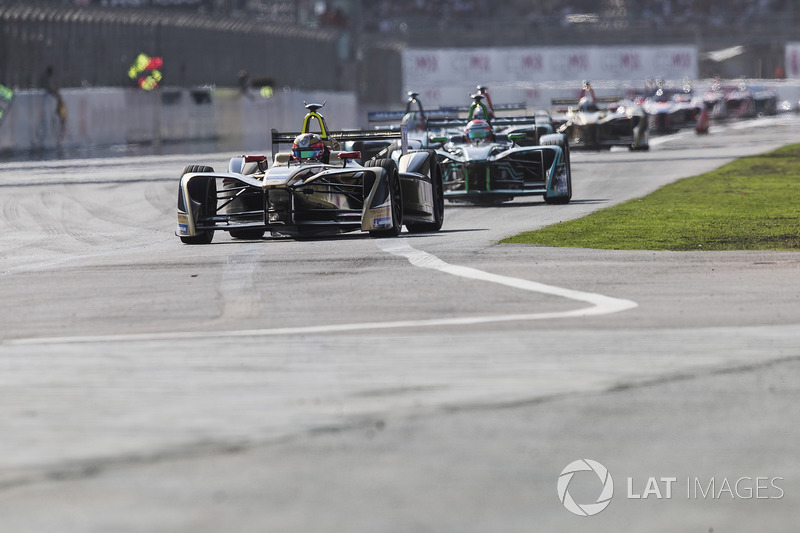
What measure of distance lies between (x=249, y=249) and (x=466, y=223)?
11.8ft

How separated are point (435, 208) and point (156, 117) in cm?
2774

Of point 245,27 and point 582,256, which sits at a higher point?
point 245,27

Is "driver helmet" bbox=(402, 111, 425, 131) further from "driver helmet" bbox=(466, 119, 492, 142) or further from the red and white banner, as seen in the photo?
the red and white banner

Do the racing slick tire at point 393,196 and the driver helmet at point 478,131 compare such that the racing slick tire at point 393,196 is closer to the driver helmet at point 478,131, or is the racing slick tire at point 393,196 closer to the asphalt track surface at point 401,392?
the asphalt track surface at point 401,392

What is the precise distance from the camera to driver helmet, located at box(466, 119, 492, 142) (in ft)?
56.1

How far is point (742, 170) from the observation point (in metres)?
23.1

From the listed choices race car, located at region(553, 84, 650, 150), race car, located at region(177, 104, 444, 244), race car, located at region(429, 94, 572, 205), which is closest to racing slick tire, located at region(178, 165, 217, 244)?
race car, located at region(177, 104, 444, 244)

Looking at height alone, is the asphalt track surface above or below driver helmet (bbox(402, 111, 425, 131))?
below

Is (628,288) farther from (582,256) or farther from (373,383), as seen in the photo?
(373,383)

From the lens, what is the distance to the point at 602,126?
94.5ft

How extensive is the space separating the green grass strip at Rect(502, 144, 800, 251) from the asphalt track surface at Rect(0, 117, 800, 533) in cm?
117

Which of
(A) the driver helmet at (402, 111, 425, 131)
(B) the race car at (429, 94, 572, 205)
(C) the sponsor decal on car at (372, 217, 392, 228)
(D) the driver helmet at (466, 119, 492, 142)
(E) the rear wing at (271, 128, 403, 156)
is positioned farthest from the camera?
(A) the driver helmet at (402, 111, 425, 131)

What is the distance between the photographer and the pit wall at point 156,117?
34.0 m

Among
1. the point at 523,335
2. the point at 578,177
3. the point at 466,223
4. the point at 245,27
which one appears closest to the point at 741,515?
the point at 523,335
